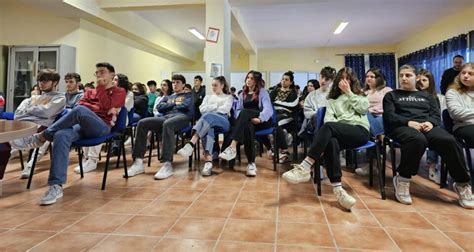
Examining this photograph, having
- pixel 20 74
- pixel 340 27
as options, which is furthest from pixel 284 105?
pixel 20 74

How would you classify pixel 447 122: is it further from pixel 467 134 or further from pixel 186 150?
pixel 186 150

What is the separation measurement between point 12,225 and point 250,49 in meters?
7.69

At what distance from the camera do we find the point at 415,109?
2.46m

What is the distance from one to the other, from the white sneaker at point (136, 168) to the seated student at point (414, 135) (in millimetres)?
2336

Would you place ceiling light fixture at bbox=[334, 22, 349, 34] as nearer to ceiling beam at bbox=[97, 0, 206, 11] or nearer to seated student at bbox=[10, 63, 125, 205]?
ceiling beam at bbox=[97, 0, 206, 11]

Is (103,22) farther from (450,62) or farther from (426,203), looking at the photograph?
(450,62)

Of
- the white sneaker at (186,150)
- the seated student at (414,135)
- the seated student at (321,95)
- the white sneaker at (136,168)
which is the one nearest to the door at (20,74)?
the white sneaker at (136,168)

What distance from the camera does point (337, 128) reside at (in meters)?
2.29

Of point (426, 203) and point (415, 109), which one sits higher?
point (415, 109)

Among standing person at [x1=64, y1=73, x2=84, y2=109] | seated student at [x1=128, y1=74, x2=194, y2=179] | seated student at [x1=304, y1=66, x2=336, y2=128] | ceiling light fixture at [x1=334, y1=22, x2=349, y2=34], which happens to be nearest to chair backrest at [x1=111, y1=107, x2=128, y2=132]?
seated student at [x1=128, y1=74, x2=194, y2=179]

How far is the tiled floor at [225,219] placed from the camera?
1.57 meters

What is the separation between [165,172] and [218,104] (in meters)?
0.95

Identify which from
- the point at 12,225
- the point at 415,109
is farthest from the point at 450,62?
the point at 12,225

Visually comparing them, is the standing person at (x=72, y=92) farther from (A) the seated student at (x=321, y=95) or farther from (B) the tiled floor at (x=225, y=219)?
(A) the seated student at (x=321, y=95)
